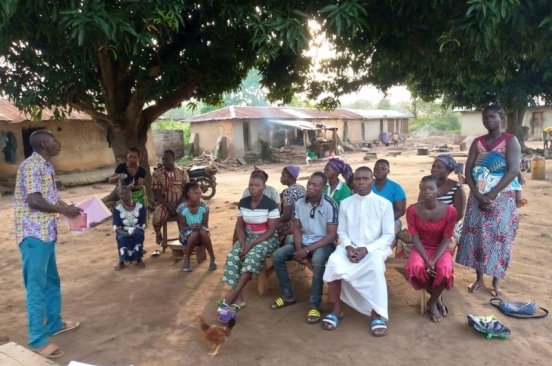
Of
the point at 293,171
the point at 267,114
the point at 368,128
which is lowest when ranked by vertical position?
the point at 293,171

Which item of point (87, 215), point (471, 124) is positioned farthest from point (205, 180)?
point (471, 124)

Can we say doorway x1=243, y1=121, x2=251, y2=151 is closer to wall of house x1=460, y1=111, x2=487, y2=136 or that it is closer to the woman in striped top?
wall of house x1=460, y1=111, x2=487, y2=136

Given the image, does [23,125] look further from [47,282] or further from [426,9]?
[426,9]

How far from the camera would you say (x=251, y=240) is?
14.6 ft

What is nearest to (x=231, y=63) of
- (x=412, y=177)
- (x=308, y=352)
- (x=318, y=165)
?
(x=308, y=352)

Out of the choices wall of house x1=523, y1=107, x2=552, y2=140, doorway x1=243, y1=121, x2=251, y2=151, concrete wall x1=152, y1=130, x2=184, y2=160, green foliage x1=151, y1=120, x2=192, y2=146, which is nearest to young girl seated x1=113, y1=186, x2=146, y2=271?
concrete wall x1=152, y1=130, x2=184, y2=160

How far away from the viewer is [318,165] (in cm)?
2247

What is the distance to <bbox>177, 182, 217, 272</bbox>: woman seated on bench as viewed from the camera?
5297 mm

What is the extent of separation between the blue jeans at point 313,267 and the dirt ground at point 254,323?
0.19 metres

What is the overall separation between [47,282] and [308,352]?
231cm

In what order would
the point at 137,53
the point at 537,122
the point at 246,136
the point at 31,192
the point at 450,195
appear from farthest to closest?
the point at 537,122, the point at 246,136, the point at 137,53, the point at 450,195, the point at 31,192

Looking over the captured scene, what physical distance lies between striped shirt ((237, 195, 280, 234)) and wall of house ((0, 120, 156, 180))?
42.1 feet

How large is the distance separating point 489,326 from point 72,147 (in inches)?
610

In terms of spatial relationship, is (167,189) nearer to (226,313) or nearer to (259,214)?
(259,214)
